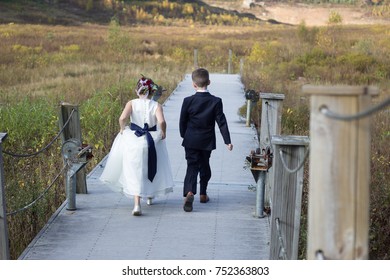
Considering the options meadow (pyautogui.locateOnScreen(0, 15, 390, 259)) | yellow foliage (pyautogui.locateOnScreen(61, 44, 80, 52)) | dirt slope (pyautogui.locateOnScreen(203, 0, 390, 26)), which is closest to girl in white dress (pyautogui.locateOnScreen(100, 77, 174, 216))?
meadow (pyautogui.locateOnScreen(0, 15, 390, 259))

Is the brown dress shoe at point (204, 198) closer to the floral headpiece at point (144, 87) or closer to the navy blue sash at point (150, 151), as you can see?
the navy blue sash at point (150, 151)

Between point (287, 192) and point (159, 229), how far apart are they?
5.72 ft

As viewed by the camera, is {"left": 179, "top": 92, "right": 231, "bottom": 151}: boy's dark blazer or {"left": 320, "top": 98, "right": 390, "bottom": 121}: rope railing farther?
{"left": 179, "top": 92, "right": 231, "bottom": 151}: boy's dark blazer

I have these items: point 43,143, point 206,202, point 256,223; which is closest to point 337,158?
point 256,223

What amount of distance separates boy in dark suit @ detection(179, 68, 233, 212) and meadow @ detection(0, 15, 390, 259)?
44.7 inches

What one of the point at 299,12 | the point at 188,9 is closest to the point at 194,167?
the point at 188,9

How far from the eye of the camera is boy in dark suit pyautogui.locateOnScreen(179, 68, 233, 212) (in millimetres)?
7043

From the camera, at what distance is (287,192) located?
5.04m

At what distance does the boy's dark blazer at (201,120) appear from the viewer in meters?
7.06

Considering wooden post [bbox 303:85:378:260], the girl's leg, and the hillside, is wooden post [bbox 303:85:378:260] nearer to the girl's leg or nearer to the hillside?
the girl's leg

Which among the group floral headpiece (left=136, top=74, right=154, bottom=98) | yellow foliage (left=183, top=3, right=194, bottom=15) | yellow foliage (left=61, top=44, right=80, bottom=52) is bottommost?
yellow foliage (left=61, top=44, right=80, bottom=52)

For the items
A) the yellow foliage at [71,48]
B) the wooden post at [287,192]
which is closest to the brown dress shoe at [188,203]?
→ the wooden post at [287,192]

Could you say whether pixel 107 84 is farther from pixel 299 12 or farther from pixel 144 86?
pixel 299 12
